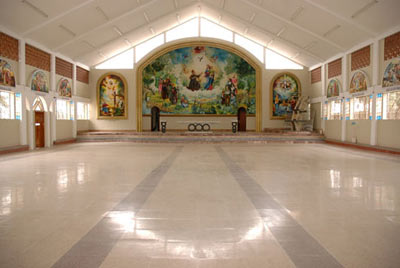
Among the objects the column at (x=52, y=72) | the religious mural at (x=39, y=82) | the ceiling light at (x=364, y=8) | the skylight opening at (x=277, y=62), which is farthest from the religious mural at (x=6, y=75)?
the skylight opening at (x=277, y=62)

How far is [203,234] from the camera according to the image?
341cm

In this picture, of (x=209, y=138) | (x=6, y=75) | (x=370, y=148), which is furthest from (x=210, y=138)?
(x=6, y=75)

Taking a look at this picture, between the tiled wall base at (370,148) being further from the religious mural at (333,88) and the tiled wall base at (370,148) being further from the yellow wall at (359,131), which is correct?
the religious mural at (333,88)

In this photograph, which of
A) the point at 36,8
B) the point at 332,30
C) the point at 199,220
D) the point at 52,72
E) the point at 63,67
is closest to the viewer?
the point at 199,220

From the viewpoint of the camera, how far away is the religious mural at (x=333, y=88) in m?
17.7

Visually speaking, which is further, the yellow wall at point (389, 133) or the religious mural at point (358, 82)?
the religious mural at point (358, 82)

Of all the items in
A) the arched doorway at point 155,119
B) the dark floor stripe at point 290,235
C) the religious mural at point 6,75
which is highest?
the religious mural at point 6,75

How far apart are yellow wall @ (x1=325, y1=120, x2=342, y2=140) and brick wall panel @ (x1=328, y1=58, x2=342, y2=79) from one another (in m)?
3.17

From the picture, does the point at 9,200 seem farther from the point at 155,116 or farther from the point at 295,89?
the point at 295,89

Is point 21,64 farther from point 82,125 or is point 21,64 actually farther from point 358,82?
point 358,82

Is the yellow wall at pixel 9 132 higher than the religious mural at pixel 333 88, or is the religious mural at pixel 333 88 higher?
the religious mural at pixel 333 88

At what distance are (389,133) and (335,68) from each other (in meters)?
7.01

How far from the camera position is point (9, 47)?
40.5 feet

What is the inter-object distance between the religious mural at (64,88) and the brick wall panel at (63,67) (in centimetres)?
44
